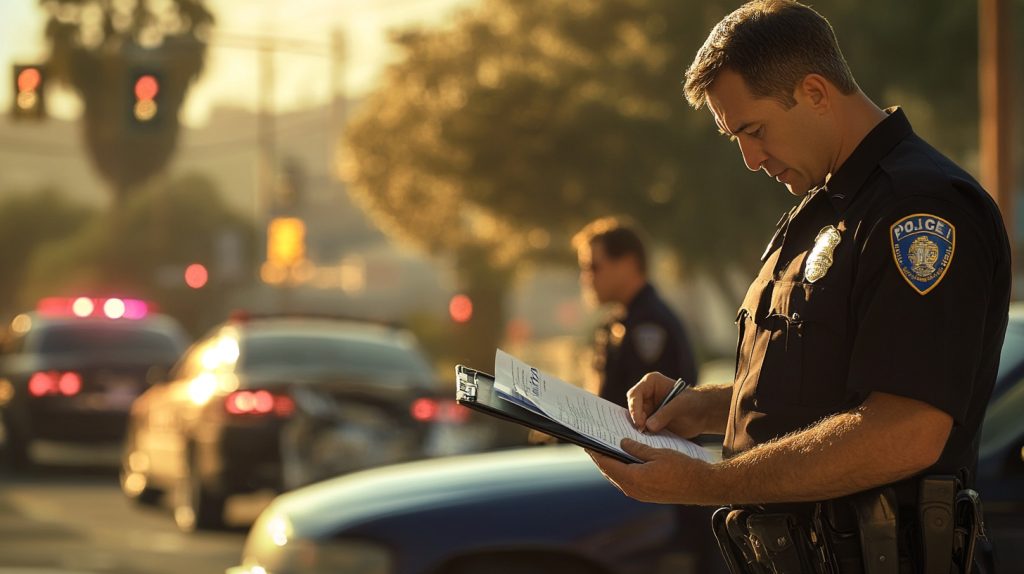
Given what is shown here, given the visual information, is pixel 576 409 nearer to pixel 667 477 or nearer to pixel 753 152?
pixel 667 477

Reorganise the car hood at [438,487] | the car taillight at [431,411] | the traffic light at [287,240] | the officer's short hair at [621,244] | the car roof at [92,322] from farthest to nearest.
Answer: the traffic light at [287,240]
the car roof at [92,322]
the car taillight at [431,411]
the officer's short hair at [621,244]
the car hood at [438,487]

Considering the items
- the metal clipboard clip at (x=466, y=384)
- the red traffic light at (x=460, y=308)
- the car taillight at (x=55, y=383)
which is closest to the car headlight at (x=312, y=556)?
the metal clipboard clip at (x=466, y=384)

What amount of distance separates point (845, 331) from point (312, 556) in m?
2.91

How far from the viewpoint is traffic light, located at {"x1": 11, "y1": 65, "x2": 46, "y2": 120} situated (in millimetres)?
22422

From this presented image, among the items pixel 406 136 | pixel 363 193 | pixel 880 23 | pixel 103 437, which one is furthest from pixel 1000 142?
pixel 363 193

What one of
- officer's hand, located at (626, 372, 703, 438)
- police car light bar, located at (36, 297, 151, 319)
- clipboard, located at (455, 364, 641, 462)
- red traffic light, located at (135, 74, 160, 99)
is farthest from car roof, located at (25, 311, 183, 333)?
clipboard, located at (455, 364, 641, 462)

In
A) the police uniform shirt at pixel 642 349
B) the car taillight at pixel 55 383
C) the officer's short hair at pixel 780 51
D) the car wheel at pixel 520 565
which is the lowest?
the car wheel at pixel 520 565

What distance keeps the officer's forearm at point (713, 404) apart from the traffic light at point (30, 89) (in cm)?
1982

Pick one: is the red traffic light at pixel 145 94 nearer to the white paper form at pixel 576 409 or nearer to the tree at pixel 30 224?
the white paper form at pixel 576 409

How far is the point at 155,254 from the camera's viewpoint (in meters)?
62.2

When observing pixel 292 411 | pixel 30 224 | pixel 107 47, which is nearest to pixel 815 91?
pixel 292 411

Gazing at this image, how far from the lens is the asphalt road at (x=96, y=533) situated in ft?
34.3

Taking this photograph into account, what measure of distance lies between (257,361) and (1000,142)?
19.0 feet

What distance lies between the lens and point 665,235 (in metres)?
31.9
